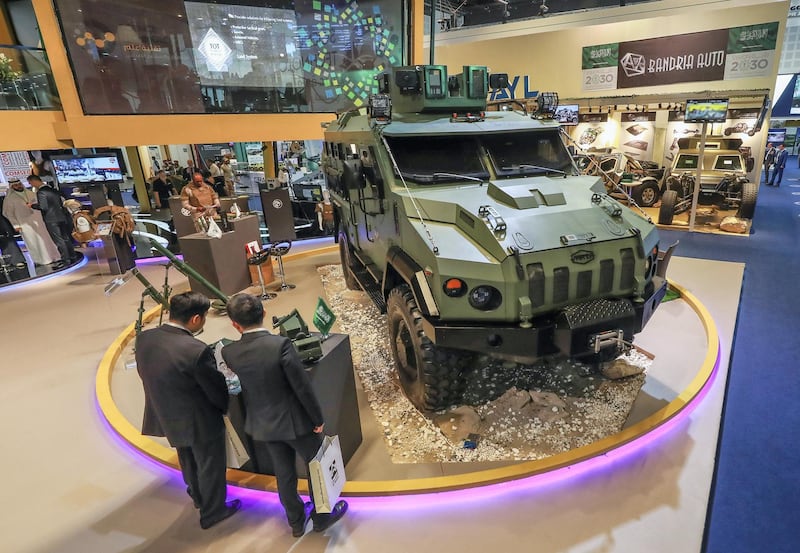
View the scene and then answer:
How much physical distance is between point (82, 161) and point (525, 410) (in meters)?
12.3

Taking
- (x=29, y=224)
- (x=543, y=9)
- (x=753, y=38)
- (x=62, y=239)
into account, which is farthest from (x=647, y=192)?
(x=29, y=224)

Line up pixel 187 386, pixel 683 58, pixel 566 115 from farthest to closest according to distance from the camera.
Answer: pixel 566 115
pixel 683 58
pixel 187 386

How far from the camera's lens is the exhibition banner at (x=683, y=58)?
36.0 ft

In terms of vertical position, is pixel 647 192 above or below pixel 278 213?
below

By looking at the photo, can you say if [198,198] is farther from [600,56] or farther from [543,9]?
[543,9]

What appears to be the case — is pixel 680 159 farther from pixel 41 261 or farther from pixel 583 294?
pixel 41 261

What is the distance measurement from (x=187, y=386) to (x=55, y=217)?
8555 millimetres

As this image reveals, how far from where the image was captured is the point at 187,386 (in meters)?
2.56

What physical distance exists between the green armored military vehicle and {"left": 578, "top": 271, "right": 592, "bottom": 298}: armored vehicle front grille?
0.4 inches

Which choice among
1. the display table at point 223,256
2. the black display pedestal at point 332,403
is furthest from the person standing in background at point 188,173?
the black display pedestal at point 332,403

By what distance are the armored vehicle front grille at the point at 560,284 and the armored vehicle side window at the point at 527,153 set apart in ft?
4.56

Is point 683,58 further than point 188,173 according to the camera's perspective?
No

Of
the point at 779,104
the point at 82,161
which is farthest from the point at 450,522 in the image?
the point at 779,104

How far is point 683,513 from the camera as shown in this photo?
2.84 m
